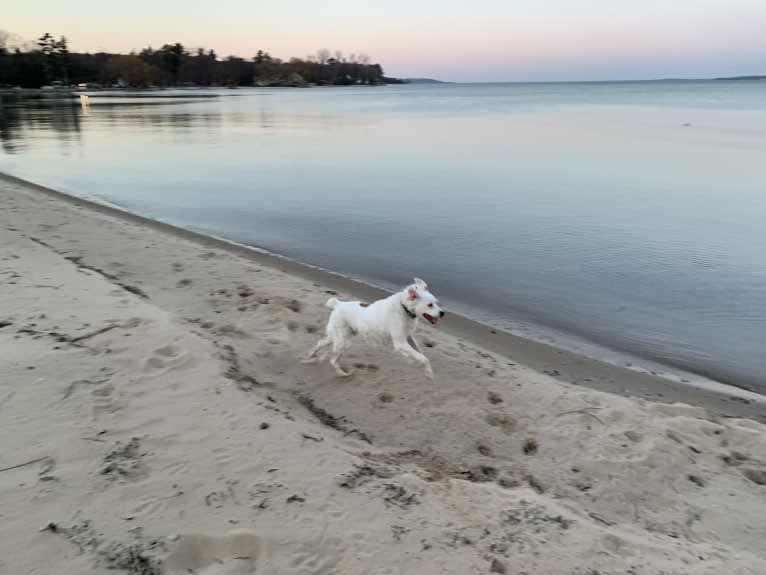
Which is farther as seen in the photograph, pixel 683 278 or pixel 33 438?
pixel 683 278

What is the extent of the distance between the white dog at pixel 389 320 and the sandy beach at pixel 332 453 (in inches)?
13.0

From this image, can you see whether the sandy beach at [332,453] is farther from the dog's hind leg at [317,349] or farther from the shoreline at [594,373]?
the dog's hind leg at [317,349]

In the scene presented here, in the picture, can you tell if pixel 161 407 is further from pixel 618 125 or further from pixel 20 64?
pixel 20 64

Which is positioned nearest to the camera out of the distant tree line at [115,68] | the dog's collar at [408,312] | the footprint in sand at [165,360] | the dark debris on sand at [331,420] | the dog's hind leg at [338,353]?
the dark debris on sand at [331,420]

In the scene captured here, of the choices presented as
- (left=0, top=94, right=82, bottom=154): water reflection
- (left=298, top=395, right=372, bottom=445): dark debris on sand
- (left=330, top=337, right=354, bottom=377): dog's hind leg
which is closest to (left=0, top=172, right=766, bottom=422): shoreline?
(left=330, top=337, right=354, bottom=377): dog's hind leg

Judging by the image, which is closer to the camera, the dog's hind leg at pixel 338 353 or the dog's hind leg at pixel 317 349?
the dog's hind leg at pixel 338 353

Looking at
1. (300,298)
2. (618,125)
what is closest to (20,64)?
(618,125)

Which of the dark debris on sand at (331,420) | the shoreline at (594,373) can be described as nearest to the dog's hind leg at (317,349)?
the dark debris on sand at (331,420)

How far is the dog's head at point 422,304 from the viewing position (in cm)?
591

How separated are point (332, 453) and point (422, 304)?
2.04 m

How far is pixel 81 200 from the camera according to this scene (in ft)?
56.1

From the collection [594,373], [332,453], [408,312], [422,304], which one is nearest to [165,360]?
[332,453]

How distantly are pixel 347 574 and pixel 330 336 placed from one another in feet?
11.5

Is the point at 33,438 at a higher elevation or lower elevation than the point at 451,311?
higher
